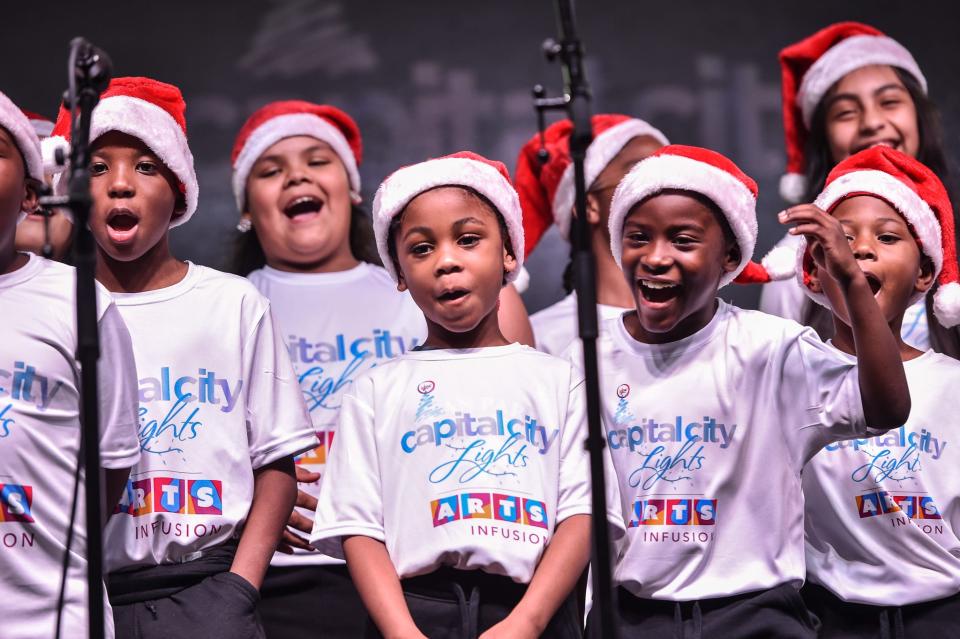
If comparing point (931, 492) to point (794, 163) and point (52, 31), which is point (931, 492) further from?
point (52, 31)

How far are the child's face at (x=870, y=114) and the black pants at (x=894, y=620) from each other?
139 cm

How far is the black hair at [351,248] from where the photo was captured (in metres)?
3.56

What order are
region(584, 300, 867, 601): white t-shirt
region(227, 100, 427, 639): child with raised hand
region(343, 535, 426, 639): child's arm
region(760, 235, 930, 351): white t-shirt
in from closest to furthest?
1. region(343, 535, 426, 639): child's arm
2. region(584, 300, 867, 601): white t-shirt
3. region(227, 100, 427, 639): child with raised hand
4. region(760, 235, 930, 351): white t-shirt

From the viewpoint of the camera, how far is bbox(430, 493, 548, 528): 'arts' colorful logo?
2.29 m

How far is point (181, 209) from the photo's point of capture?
2734 millimetres

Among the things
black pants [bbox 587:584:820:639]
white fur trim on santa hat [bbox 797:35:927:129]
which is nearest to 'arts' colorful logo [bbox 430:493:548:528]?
black pants [bbox 587:584:820:639]

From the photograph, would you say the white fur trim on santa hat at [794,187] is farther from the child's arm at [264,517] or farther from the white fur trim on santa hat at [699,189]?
the child's arm at [264,517]

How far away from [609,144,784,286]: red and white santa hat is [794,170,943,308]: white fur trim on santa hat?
158 mm

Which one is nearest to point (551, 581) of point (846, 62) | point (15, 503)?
point (15, 503)

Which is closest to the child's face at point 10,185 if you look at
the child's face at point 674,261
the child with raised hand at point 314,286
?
the child with raised hand at point 314,286

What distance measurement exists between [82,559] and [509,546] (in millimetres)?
743

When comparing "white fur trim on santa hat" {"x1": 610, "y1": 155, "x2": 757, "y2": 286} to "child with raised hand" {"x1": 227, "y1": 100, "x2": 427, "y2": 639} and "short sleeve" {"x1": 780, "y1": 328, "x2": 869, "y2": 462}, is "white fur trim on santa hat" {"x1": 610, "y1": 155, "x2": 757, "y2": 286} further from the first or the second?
"child with raised hand" {"x1": 227, "y1": 100, "x2": 427, "y2": 639}

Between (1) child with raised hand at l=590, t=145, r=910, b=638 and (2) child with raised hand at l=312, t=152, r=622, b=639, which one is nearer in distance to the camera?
(2) child with raised hand at l=312, t=152, r=622, b=639

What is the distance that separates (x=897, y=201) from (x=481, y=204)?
2.99ft
